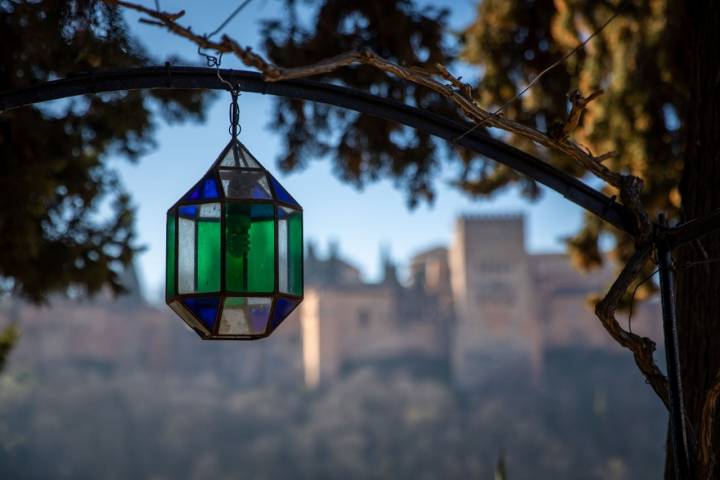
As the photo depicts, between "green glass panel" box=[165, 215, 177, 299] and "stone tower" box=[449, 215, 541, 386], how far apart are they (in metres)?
51.2

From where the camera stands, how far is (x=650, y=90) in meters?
8.52

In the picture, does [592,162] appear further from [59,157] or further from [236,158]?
[59,157]

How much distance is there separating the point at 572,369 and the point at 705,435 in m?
53.9

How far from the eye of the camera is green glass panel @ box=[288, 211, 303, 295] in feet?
9.86

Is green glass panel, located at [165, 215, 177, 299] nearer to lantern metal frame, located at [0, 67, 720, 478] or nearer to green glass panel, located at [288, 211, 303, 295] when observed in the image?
green glass panel, located at [288, 211, 303, 295]

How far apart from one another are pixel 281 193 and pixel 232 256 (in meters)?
0.23

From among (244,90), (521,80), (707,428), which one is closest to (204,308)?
(244,90)

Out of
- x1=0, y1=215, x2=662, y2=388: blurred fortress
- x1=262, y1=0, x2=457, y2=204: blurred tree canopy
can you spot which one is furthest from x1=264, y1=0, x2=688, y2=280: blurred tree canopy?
x1=0, y1=215, x2=662, y2=388: blurred fortress

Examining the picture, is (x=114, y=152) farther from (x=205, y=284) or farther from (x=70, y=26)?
(x=205, y=284)

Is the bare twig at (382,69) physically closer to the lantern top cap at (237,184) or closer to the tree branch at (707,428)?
the lantern top cap at (237,184)

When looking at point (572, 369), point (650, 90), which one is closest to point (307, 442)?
point (572, 369)

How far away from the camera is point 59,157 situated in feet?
22.5

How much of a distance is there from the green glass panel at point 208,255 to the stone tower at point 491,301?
51274 millimetres

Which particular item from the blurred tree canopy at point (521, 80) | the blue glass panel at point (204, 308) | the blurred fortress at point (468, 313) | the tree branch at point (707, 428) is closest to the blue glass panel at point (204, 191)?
the blue glass panel at point (204, 308)
